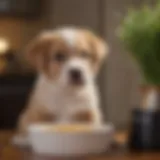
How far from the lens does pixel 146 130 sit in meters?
1.01

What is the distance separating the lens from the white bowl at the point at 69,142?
94 cm

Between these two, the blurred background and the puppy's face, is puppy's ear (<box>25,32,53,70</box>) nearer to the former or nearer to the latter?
the puppy's face

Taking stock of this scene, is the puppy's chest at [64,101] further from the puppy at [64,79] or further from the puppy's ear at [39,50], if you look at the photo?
the puppy's ear at [39,50]

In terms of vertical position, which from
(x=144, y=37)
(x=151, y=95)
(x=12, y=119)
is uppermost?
(x=144, y=37)

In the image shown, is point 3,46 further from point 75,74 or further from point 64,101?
point 64,101

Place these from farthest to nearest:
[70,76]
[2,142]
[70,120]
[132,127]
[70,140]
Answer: [70,76], [70,120], [2,142], [132,127], [70,140]

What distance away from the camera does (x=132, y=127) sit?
1.05 meters

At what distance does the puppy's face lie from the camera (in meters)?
1.48

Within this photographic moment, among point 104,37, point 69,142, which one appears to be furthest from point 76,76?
point 104,37

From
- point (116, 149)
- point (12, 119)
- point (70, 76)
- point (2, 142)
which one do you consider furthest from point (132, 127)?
point (12, 119)

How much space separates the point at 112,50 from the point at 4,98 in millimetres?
765

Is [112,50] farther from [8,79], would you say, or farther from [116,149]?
[116,149]

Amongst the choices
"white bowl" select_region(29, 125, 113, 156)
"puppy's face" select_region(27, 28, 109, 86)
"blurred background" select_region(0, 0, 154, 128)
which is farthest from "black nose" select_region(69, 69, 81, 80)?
"blurred background" select_region(0, 0, 154, 128)

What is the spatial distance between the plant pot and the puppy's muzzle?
0.46 m
